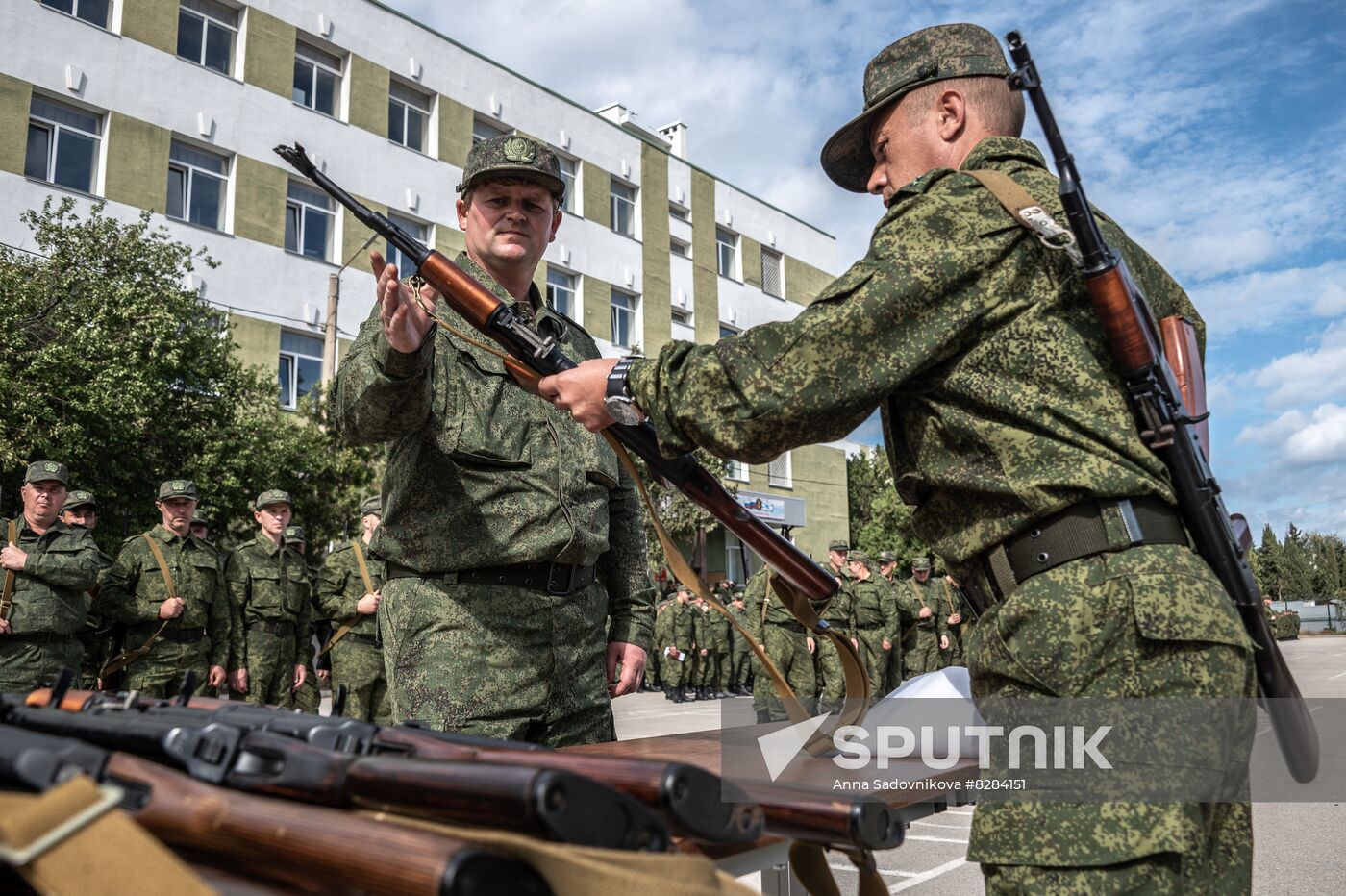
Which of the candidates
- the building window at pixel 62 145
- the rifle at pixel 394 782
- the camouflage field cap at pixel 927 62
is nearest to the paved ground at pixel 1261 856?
the camouflage field cap at pixel 927 62

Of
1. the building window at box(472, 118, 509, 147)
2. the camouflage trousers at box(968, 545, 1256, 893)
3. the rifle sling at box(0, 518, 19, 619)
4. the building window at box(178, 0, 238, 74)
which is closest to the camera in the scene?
the camouflage trousers at box(968, 545, 1256, 893)

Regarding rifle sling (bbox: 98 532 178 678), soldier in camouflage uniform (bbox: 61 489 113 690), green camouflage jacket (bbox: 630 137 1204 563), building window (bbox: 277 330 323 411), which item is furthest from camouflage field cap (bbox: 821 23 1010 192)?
building window (bbox: 277 330 323 411)

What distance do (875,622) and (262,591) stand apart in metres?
8.46

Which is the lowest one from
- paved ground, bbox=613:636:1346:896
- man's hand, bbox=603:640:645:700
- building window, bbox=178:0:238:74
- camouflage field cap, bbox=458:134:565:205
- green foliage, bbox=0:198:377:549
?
paved ground, bbox=613:636:1346:896

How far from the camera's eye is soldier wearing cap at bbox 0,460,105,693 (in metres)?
7.84

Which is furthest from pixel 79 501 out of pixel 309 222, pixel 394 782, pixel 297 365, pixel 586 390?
pixel 309 222

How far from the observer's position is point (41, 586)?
802 cm

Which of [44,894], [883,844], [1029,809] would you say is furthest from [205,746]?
[1029,809]

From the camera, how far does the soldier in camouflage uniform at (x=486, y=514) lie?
8.83ft

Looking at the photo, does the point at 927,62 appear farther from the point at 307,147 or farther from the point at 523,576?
the point at 307,147

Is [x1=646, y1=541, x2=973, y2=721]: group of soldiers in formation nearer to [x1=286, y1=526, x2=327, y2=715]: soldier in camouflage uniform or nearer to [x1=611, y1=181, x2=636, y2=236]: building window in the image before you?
[x1=286, y1=526, x2=327, y2=715]: soldier in camouflage uniform

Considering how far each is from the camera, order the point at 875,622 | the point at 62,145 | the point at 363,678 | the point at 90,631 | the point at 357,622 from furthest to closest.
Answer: the point at 62,145
the point at 875,622
the point at 357,622
the point at 363,678
the point at 90,631

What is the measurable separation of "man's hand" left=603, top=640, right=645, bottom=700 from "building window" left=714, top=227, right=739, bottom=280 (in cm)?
3046

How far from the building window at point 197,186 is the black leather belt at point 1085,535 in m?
20.6
